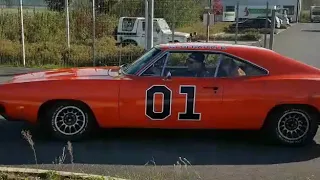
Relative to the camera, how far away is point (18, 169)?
454cm

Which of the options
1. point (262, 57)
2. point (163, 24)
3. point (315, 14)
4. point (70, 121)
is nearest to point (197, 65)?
point (262, 57)

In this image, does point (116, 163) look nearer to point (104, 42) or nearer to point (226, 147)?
point (226, 147)

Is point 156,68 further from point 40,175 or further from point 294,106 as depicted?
point 40,175

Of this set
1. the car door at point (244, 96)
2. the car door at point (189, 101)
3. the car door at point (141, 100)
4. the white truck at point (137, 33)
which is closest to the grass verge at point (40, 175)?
the car door at point (141, 100)

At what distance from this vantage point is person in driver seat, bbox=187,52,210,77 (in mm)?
5809

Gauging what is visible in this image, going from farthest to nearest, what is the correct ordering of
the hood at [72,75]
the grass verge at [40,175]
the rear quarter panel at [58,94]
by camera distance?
the hood at [72,75], the rear quarter panel at [58,94], the grass verge at [40,175]

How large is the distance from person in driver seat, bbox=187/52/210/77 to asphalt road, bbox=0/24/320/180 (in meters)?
0.99

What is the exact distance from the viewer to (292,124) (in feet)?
19.2

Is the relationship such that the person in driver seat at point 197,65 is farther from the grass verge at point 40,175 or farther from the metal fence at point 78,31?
the metal fence at point 78,31

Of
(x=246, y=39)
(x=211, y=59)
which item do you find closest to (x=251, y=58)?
(x=211, y=59)

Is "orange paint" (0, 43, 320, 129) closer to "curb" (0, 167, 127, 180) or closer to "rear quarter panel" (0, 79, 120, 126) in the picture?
"rear quarter panel" (0, 79, 120, 126)

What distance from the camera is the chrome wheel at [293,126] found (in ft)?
19.0

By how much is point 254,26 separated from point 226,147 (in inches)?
1467

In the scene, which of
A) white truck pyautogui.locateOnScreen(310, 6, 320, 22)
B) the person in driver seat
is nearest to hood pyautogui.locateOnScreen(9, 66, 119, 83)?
the person in driver seat
